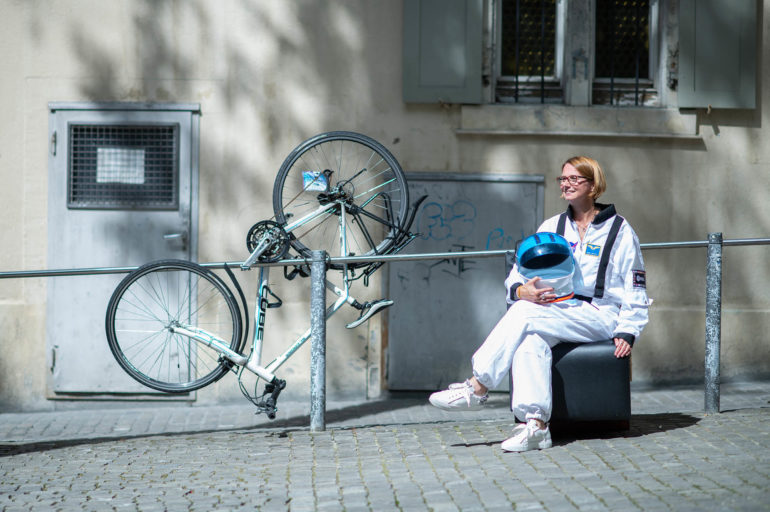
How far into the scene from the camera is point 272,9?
26.4ft

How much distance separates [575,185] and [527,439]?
1.52m

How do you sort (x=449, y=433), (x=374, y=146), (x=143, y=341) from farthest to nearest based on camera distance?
(x=143, y=341) → (x=374, y=146) → (x=449, y=433)

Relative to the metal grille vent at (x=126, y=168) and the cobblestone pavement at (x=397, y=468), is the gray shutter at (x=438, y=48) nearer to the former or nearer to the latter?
the metal grille vent at (x=126, y=168)

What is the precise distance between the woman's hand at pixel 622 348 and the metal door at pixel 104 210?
3996mm

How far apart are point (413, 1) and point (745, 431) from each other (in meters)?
4.39

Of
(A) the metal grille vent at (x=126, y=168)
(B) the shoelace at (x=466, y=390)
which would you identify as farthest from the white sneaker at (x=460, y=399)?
(A) the metal grille vent at (x=126, y=168)

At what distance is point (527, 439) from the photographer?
208 inches

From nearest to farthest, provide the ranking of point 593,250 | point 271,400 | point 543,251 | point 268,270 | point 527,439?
→ point 527,439 < point 543,251 < point 593,250 < point 271,400 < point 268,270

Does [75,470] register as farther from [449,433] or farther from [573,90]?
[573,90]

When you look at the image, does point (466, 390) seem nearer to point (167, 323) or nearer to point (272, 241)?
point (272, 241)

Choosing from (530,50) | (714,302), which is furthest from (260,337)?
(530,50)

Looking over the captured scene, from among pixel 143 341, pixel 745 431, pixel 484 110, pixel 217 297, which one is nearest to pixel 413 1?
pixel 484 110

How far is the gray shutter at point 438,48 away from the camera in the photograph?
7.99 meters

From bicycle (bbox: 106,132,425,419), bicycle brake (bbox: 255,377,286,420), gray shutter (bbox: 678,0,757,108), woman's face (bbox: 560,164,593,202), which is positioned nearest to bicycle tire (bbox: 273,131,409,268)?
bicycle (bbox: 106,132,425,419)
